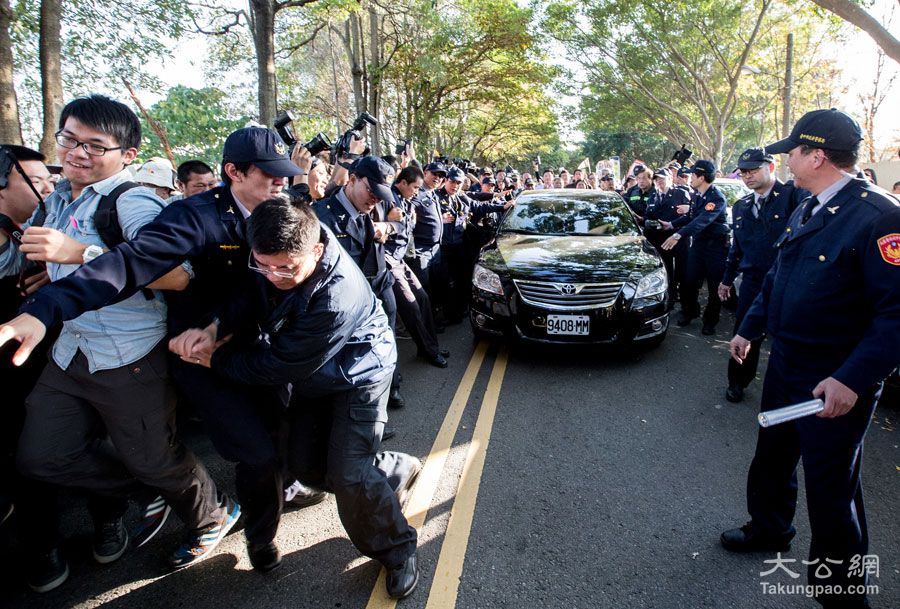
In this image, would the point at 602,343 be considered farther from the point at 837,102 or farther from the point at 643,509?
the point at 837,102

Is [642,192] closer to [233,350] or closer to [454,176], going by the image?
[454,176]

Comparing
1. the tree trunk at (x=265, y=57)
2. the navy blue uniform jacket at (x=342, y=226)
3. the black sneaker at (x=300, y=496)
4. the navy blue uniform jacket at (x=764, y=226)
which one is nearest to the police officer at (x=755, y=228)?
the navy blue uniform jacket at (x=764, y=226)

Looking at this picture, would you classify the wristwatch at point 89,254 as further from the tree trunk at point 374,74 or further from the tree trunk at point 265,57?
the tree trunk at point 374,74

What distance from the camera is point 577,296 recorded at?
4469 mm

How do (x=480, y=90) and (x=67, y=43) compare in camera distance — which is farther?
(x=480, y=90)

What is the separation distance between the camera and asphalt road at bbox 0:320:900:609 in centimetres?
217

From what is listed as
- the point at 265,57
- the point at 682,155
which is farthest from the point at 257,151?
the point at 682,155

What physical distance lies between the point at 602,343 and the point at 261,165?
3.31 meters

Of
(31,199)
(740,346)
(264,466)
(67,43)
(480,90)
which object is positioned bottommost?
(264,466)

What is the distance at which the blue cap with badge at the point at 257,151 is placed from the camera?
7.04 ft

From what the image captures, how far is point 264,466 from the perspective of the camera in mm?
2227

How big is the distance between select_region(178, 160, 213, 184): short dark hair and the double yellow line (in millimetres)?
2854

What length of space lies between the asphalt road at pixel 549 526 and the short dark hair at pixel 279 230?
150 centimetres

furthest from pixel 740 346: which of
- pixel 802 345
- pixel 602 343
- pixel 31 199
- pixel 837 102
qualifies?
pixel 837 102
